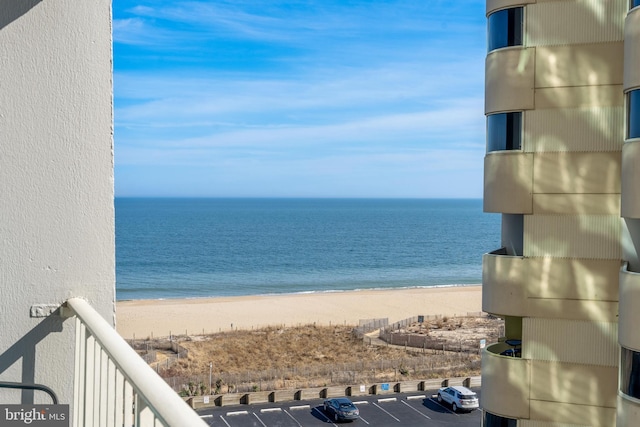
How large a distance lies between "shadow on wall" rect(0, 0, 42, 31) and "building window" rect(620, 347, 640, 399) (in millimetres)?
4902

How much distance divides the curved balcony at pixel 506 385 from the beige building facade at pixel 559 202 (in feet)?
0.04

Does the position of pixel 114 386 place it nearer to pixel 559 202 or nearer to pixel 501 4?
pixel 559 202

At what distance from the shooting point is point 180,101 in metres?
138

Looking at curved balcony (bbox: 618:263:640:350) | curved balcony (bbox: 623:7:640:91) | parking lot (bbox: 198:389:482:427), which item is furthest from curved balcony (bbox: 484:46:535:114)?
parking lot (bbox: 198:389:482:427)

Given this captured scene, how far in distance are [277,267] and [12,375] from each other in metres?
61.9

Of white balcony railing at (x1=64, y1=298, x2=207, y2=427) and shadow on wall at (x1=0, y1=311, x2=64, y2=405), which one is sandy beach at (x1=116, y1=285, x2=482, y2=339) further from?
white balcony railing at (x1=64, y1=298, x2=207, y2=427)

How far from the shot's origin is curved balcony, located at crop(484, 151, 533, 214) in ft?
22.6

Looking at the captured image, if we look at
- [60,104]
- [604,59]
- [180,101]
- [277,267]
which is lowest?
[277,267]

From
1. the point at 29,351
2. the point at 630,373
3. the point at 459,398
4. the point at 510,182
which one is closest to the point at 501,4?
the point at 510,182

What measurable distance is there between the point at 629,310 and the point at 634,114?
60.8 inches

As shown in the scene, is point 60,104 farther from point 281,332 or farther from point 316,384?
point 281,332

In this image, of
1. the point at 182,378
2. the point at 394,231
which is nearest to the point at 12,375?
the point at 182,378

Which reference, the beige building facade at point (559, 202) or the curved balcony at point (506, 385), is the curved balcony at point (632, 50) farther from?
the curved balcony at point (506, 385)

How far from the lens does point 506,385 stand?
7.08m
